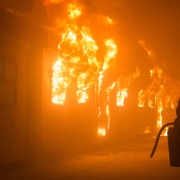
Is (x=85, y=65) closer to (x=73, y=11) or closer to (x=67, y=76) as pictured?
(x=67, y=76)

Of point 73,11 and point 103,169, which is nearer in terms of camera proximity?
point 103,169

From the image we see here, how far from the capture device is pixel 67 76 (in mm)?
18438

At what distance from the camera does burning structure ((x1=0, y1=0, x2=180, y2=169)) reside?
1380 cm

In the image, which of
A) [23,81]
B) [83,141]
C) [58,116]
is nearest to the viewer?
[23,81]

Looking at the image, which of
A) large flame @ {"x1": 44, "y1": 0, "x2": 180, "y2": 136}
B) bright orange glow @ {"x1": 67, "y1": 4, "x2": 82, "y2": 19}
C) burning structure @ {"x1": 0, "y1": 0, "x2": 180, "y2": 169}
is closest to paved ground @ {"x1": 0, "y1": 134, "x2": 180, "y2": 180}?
burning structure @ {"x1": 0, "y1": 0, "x2": 180, "y2": 169}

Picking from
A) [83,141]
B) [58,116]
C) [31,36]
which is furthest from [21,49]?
[83,141]

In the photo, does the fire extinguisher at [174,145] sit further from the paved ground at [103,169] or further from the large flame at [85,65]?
the large flame at [85,65]

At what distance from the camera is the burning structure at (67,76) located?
1380cm

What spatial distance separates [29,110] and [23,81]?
62.2 inches

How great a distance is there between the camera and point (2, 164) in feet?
43.8

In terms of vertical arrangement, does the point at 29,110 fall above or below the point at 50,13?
below

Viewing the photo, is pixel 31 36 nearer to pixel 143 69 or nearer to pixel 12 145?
pixel 12 145

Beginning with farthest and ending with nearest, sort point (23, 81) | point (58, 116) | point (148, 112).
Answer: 1. point (148, 112)
2. point (58, 116)
3. point (23, 81)

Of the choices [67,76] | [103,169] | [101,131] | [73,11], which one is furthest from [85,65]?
[103,169]
